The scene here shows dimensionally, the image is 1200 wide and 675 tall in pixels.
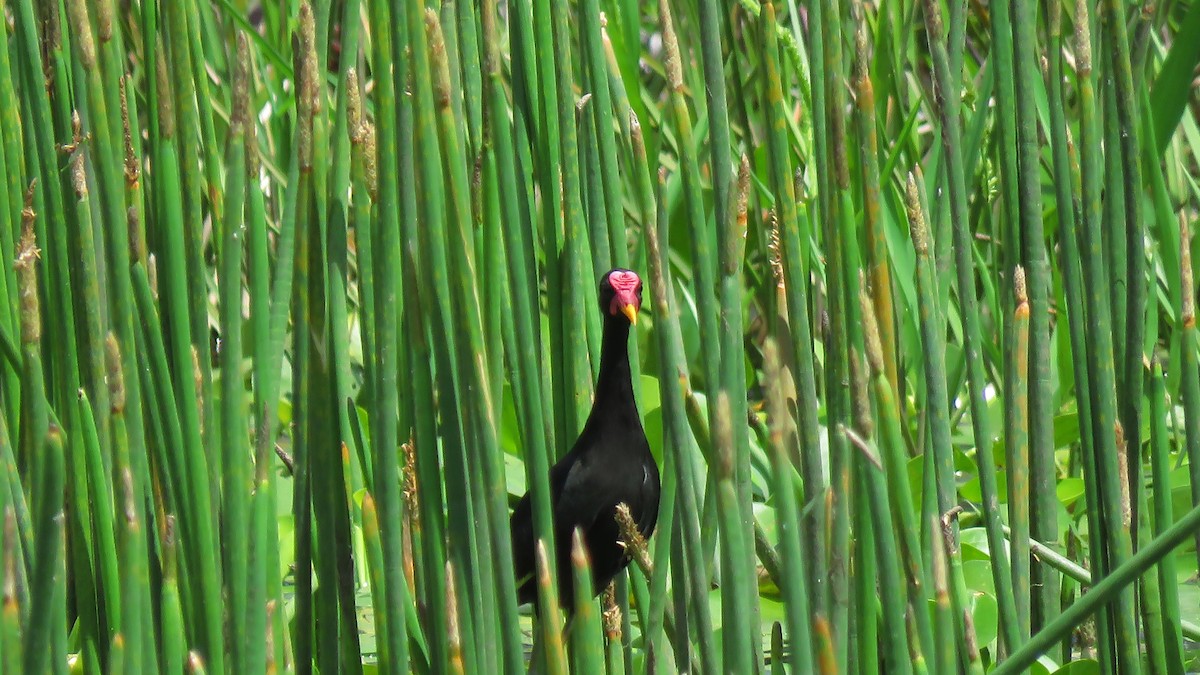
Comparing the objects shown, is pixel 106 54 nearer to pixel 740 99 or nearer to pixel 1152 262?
pixel 740 99

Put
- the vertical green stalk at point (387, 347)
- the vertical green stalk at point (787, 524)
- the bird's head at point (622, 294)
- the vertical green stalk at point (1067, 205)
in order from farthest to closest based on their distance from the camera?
1. the bird's head at point (622, 294)
2. the vertical green stalk at point (1067, 205)
3. the vertical green stalk at point (387, 347)
4. the vertical green stalk at point (787, 524)

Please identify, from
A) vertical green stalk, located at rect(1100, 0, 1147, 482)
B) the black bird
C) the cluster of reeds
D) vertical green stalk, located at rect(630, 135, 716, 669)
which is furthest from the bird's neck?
vertical green stalk, located at rect(1100, 0, 1147, 482)

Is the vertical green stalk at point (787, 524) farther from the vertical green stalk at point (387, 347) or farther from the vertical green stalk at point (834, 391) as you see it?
the vertical green stalk at point (387, 347)

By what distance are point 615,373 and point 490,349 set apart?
290 millimetres

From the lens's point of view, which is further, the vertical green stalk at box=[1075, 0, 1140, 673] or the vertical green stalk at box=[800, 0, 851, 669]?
the vertical green stalk at box=[1075, 0, 1140, 673]

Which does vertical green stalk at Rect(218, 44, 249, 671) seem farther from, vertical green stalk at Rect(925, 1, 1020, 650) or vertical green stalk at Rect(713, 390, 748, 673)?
vertical green stalk at Rect(925, 1, 1020, 650)

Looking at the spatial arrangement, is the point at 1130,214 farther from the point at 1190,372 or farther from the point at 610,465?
the point at 610,465

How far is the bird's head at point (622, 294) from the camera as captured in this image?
1001 mm

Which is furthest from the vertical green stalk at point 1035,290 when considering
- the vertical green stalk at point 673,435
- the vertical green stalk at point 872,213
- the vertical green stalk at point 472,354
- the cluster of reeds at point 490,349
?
the vertical green stalk at point 472,354

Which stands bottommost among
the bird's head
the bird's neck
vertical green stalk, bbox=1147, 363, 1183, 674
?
vertical green stalk, bbox=1147, 363, 1183, 674

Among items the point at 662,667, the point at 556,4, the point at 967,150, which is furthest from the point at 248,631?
the point at 967,150

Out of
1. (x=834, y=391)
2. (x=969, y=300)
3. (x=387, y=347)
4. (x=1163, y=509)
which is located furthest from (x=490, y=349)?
(x=1163, y=509)

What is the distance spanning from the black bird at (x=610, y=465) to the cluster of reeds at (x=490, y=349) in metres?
0.11

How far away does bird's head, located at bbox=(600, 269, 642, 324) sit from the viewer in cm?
100
